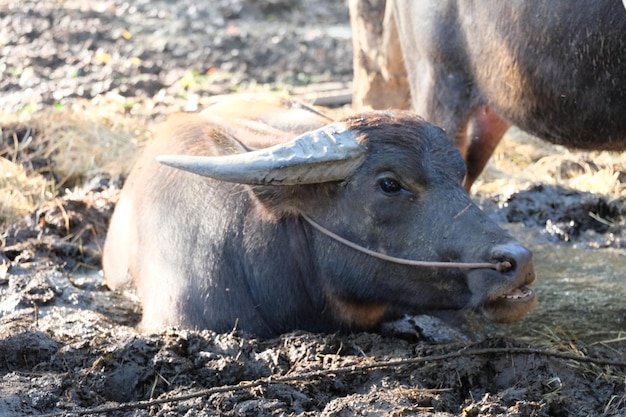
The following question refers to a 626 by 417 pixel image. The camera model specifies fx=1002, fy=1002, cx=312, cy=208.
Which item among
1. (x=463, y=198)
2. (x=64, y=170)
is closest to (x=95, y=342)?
(x=463, y=198)

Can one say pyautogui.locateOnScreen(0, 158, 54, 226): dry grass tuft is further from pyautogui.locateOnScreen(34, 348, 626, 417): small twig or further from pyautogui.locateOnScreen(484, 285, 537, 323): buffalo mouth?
pyautogui.locateOnScreen(484, 285, 537, 323): buffalo mouth

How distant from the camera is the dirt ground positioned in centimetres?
395

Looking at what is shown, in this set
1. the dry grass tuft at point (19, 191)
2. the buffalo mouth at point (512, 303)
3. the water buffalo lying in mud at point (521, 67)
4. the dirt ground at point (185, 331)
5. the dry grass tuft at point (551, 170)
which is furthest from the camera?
the dry grass tuft at point (551, 170)

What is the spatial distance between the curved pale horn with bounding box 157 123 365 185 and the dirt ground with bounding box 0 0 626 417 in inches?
28.6

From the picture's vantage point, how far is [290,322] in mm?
4754

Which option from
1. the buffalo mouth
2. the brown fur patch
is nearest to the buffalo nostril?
the buffalo mouth

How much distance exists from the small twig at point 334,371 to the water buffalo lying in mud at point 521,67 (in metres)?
1.67

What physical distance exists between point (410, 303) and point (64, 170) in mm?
4186

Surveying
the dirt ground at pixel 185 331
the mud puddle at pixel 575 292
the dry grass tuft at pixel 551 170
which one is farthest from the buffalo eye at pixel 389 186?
the dry grass tuft at pixel 551 170

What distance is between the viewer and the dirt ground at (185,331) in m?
3.95

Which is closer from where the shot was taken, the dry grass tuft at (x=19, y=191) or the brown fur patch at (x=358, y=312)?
the brown fur patch at (x=358, y=312)

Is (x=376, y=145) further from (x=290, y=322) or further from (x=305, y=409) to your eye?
(x=305, y=409)

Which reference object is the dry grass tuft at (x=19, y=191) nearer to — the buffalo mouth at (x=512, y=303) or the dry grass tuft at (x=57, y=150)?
the dry grass tuft at (x=57, y=150)

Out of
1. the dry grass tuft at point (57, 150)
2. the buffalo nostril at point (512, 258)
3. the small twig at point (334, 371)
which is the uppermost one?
the buffalo nostril at point (512, 258)
